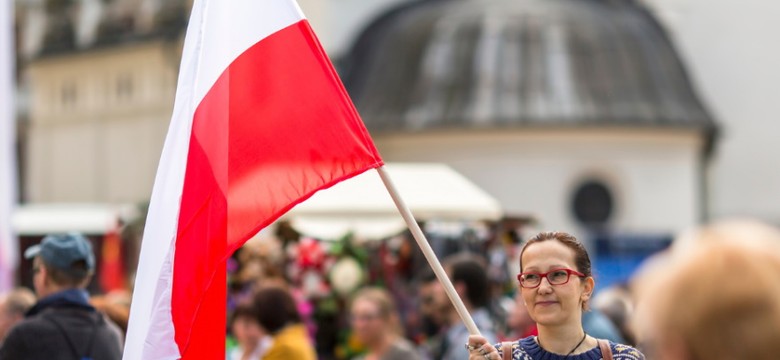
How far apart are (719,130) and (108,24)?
18.8 meters

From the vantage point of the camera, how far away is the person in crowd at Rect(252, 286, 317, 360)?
7711 millimetres

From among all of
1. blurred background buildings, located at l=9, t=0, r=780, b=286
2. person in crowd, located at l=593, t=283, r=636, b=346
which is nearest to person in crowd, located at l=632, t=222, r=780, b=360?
person in crowd, located at l=593, t=283, r=636, b=346

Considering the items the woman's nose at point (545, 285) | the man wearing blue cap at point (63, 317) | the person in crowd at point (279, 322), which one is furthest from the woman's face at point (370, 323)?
the woman's nose at point (545, 285)

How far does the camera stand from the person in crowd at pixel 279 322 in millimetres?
7711

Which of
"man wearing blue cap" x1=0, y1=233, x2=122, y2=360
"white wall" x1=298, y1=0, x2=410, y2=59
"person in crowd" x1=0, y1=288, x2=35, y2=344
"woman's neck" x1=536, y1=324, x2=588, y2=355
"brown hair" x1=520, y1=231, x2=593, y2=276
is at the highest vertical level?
"white wall" x1=298, y1=0, x2=410, y2=59

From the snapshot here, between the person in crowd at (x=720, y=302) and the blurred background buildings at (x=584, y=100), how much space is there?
107ft

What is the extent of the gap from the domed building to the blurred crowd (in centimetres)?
2019

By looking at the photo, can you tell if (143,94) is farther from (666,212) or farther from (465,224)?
(465,224)

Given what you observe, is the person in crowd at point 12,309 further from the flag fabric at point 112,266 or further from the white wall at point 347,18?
the white wall at point 347,18

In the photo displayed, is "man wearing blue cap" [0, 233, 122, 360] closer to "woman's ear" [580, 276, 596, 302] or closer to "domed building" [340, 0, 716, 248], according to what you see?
"woman's ear" [580, 276, 596, 302]

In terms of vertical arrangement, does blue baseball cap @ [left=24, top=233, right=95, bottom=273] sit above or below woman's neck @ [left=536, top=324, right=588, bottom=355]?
above

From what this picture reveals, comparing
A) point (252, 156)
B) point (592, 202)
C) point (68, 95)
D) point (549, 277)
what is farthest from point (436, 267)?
point (68, 95)

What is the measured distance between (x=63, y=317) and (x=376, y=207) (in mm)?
7816

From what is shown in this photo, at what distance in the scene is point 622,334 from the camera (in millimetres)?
9742
